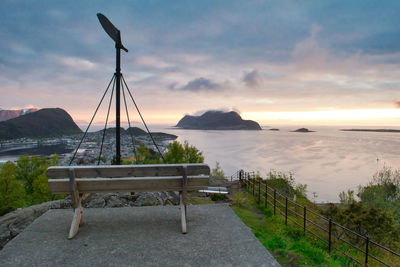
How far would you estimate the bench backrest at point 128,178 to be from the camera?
350 cm

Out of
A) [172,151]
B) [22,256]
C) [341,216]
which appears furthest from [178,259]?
[172,151]

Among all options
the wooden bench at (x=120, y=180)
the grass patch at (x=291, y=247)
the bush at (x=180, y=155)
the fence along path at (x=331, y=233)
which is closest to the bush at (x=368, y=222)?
the fence along path at (x=331, y=233)

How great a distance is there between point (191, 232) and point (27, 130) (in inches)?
7161

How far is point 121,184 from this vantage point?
3617mm

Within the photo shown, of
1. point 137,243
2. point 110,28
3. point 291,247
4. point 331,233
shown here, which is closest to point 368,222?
point 331,233

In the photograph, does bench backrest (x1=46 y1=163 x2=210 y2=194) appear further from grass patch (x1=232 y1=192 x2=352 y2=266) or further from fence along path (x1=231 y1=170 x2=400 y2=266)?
fence along path (x1=231 y1=170 x2=400 y2=266)

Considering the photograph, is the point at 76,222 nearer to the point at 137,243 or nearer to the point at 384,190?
the point at 137,243

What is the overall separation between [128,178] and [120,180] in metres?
0.12

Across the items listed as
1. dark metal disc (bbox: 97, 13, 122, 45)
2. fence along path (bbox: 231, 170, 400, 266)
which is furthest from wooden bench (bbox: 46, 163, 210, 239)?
dark metal disc (bbox: 97, 13, 122, 45)

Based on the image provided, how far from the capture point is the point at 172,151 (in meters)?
37.1

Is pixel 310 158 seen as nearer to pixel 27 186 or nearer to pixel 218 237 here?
pixel 27 186

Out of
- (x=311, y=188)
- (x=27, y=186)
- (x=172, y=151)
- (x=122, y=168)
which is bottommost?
(x=311, y=188)

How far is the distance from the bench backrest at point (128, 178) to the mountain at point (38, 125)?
531 feet

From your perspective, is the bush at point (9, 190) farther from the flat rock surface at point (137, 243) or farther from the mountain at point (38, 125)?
the mountain at point (38, 125)
